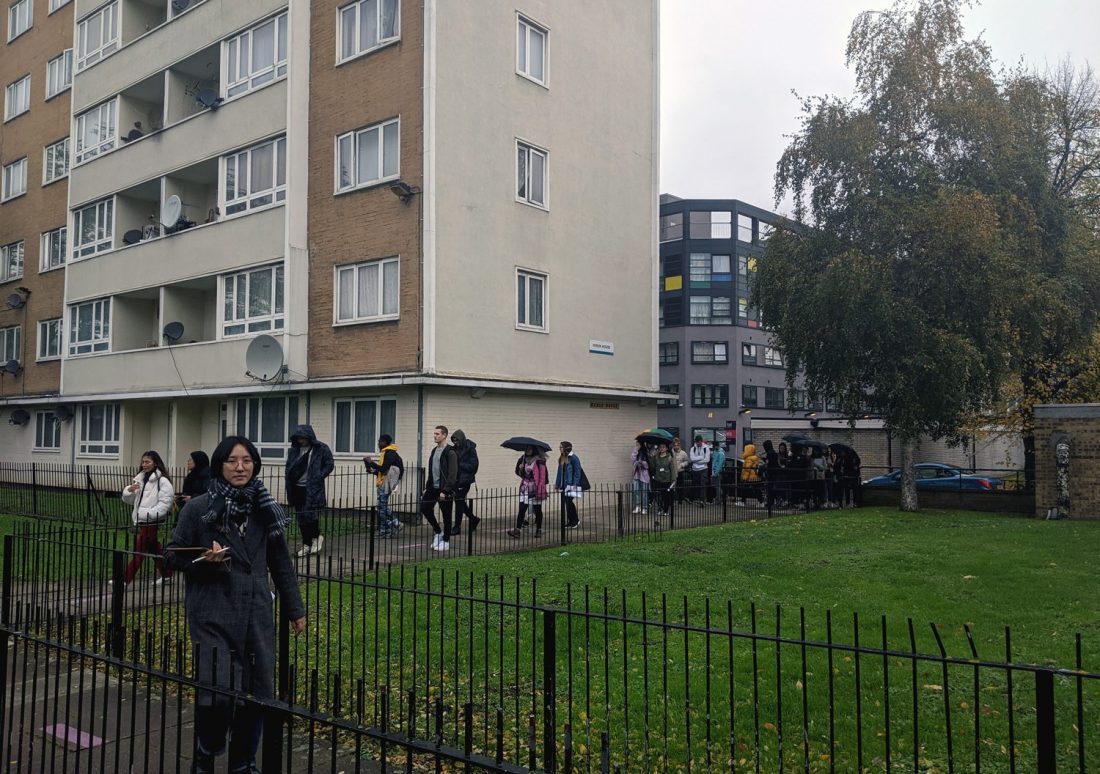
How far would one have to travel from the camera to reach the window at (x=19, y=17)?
33719 millimetres

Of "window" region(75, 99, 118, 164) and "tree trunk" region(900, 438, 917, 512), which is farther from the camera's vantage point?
"window" region(75, 99, 118, 164)

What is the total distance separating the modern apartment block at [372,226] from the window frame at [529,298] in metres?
0.06

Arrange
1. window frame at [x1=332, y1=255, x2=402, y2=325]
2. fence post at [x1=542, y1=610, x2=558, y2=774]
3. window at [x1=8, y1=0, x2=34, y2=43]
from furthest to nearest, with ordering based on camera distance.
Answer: window at [x1=8, y1=0, x2=34, y2=43], window frame at [x1=332, y1=255, x2=402, y2=325], fence post at [x1=542, y1=610, x2=558, y2=774]

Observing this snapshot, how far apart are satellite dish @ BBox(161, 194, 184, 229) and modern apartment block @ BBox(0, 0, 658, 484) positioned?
0.11 m

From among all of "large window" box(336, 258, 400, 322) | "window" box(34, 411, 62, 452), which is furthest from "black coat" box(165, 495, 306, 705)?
"window" box(34, 411, 62, 452)

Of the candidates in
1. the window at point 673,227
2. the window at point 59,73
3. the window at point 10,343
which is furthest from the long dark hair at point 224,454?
the window at point 673,227

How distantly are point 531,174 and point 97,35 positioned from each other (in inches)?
679

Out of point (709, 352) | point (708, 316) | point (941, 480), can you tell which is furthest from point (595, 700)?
point (708, 316)

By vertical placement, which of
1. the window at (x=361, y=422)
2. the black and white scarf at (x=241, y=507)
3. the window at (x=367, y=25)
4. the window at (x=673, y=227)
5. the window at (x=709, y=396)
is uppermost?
the window at (x=673, y=227)

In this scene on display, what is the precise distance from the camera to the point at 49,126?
31.8m

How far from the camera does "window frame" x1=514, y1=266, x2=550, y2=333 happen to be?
70.1 feet

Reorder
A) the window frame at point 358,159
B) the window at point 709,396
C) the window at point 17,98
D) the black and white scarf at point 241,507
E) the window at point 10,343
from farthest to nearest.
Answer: the window at point 709,396 → the window at point 17,98 → the window at point 10,343 → the window frame at point 358,159 → the black and white scarf at point 241,507

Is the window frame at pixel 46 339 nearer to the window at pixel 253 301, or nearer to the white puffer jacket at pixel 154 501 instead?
the window at pixel 253 301

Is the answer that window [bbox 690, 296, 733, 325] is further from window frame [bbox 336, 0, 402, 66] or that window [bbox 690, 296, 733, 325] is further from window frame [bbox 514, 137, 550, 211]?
window frame [bbox 336, 0, 402, 66]
